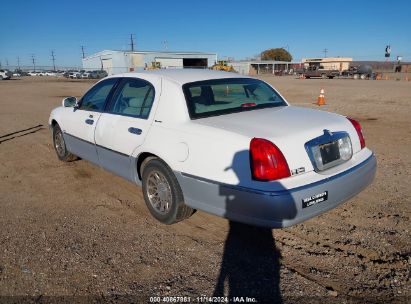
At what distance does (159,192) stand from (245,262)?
4.10ft

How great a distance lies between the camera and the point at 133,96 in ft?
14.0

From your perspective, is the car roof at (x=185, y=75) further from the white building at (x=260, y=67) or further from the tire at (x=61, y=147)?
the white building at (x=260, y=67)

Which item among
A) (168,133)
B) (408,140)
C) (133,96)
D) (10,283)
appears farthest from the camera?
(408,140)

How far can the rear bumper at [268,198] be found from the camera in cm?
286

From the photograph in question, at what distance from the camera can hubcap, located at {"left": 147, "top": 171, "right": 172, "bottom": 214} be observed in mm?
3732

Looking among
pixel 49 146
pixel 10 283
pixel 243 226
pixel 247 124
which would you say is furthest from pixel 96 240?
pixel 49 146

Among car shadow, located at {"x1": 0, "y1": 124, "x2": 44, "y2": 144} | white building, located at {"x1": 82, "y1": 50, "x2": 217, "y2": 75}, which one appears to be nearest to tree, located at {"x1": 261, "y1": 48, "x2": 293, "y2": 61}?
white building, located at {"x1": 82, "y1": 50, "x2": 217, "y2": 75}

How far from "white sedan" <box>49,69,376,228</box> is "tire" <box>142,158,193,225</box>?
0.01m

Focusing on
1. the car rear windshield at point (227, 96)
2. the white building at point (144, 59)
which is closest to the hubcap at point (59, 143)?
the car rear windshield at point (227, 96)

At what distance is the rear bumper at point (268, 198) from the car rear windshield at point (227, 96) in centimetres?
80

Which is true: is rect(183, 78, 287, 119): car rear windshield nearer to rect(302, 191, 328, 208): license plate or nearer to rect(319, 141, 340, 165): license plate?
rect(319, 141, 340, 165): license plate

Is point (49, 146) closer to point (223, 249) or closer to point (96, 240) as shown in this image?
point (96, 240)

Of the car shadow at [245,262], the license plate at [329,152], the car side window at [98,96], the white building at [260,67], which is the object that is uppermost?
the white building at [260,67]

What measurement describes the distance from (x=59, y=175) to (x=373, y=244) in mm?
4665
